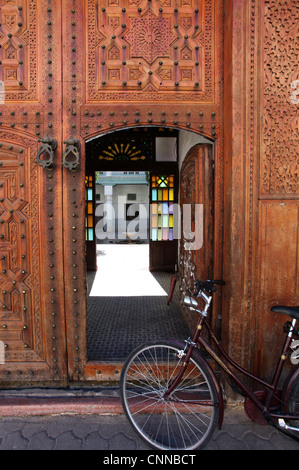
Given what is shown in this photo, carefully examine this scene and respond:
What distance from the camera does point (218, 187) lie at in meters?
2.58

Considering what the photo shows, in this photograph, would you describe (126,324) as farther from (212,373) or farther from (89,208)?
(89,208)

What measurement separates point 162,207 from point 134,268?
2.13 m

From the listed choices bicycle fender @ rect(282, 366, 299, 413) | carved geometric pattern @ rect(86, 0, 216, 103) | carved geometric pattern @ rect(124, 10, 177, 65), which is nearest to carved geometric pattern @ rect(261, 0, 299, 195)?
carved geometric pattern @ rect(86, 0, 216, 103)

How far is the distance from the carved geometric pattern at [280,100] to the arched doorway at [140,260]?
58 cm

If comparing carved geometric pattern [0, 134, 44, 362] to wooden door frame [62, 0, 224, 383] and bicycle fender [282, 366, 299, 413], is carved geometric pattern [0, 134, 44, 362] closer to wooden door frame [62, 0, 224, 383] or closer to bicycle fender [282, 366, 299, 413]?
wooden door frame [62, 0, 224, 383]

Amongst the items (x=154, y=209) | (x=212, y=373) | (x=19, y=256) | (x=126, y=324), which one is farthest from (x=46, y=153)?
(x=154, y=209)

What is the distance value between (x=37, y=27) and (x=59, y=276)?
7.27ft

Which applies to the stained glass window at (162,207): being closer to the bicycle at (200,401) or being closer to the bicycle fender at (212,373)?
the bicycle at (200,401)

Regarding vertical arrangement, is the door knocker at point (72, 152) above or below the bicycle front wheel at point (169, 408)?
above

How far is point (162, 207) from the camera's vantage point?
316 inches

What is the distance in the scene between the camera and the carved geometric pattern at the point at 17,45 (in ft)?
8.11

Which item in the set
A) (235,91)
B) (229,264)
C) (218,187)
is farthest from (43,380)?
(235,91)

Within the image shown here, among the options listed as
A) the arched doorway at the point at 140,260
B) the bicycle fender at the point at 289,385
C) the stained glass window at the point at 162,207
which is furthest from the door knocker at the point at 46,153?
the stained glass window at the point at 162,207
